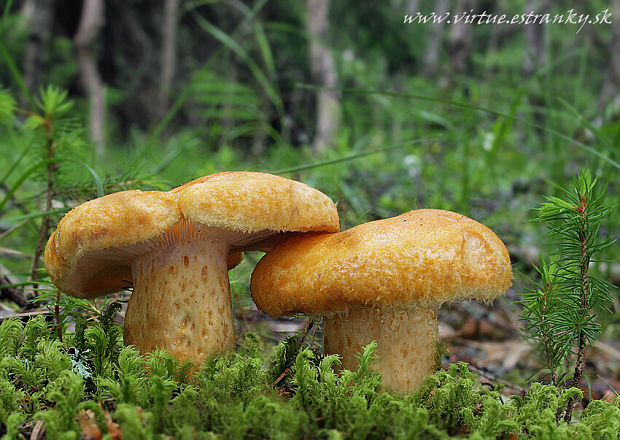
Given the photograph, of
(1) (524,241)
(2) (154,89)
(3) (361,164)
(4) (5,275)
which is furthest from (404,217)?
(2) (154,89)

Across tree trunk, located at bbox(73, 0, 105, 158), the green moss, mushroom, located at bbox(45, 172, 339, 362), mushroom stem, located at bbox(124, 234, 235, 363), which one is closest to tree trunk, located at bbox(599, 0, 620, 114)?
the green moss

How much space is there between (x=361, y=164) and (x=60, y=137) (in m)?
5.19

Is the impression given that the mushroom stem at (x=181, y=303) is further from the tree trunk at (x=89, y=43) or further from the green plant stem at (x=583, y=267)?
the tree trunk at (x=89, y=43)

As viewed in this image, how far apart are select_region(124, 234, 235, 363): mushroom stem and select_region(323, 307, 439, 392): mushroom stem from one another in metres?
0.52

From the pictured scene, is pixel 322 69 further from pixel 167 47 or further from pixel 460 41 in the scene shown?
pixel 167 47

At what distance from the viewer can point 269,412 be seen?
1.37 meters

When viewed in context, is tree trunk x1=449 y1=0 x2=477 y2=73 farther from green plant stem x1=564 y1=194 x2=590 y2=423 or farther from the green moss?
the green moss

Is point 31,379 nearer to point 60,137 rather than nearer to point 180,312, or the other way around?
point 180,312

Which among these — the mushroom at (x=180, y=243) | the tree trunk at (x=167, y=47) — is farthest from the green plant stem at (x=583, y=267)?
the tree trunk at (x=167, y=47)

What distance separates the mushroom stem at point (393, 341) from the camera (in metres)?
1.79

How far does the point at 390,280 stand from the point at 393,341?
405mm

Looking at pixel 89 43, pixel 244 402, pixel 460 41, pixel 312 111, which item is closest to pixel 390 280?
pixel 244 402

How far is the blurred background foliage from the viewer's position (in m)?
2.80

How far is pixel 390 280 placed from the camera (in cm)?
152
